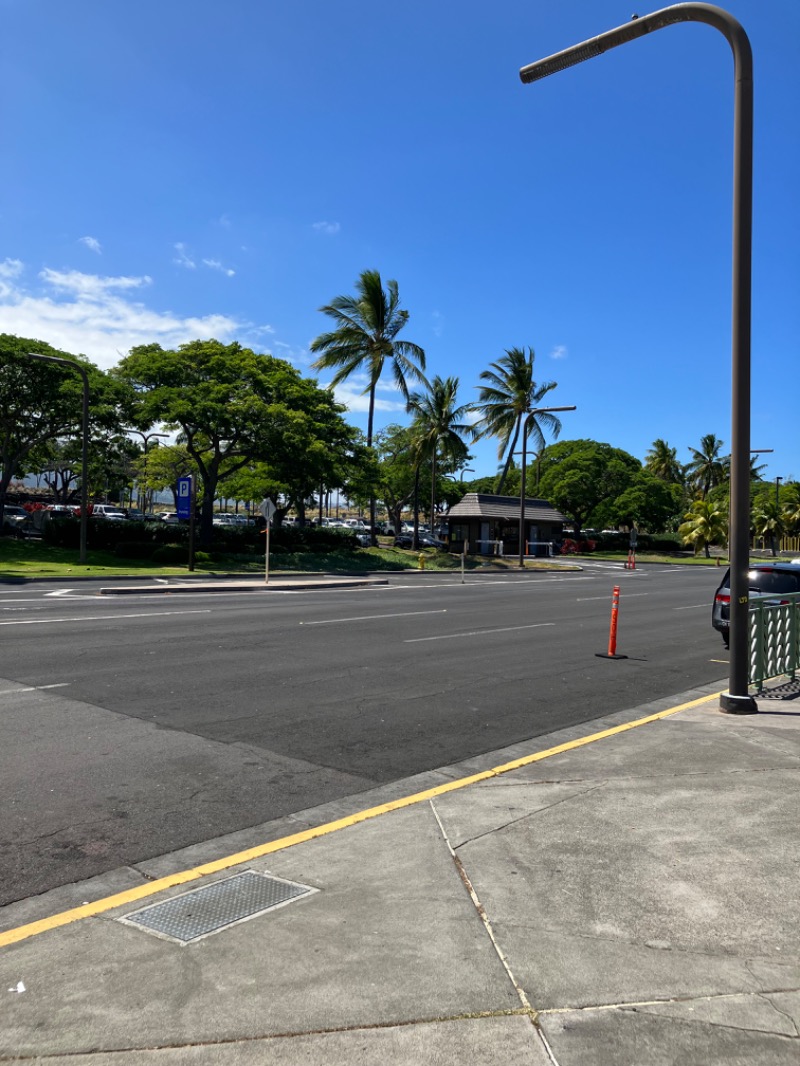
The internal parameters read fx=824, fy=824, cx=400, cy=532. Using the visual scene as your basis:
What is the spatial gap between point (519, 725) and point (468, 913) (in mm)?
4398

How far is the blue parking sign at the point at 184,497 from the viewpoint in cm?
2898

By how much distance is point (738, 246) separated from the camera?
8.33 meters

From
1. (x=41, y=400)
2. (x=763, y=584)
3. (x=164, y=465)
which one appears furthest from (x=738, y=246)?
(x=164, y=465)

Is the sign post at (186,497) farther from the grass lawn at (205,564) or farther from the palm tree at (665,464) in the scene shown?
the palm tree at (665,464)

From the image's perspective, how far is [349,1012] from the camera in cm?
311

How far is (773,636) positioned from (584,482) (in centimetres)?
6336

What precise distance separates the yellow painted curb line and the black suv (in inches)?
276

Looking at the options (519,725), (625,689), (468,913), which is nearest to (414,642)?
(625,689)

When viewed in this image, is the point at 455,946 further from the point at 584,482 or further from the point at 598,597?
the point at 584,482

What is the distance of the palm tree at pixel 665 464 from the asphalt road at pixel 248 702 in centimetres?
8919

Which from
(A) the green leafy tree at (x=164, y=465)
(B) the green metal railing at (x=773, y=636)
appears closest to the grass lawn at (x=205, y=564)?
(A) the green leafy tree at (x=164, y=465)

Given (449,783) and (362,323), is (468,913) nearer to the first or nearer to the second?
(449,783)

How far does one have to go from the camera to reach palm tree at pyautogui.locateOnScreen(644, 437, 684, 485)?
10319cm

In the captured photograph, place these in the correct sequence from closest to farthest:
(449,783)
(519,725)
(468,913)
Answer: (468,913) → (449,783) → (519,725)
